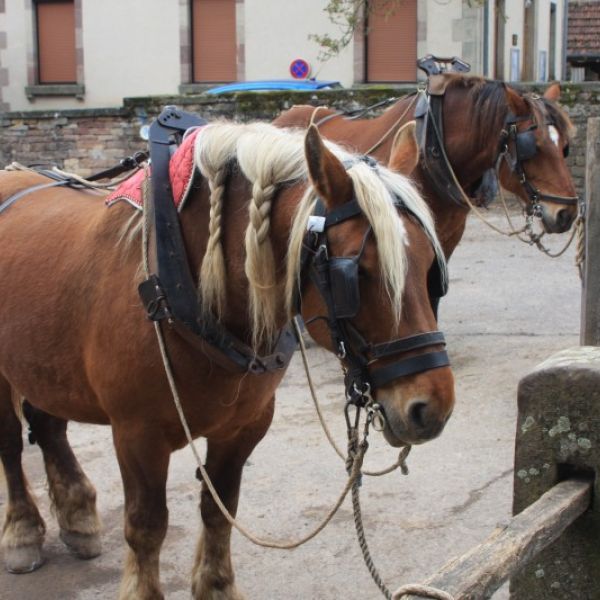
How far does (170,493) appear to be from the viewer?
182 inches

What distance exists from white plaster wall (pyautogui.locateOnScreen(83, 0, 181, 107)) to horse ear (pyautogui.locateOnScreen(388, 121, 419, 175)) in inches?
778

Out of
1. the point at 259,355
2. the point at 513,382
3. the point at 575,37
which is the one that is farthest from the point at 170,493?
the point at 575,37

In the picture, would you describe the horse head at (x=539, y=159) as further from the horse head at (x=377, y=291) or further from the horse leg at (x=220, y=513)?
the horse head at (x=377, y=291)

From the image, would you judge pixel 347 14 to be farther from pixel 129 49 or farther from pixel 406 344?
pixel 406 344

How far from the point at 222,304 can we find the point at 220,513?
39.0 inches

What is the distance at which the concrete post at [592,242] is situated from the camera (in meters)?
5.61

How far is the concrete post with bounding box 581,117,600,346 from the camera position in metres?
5.61

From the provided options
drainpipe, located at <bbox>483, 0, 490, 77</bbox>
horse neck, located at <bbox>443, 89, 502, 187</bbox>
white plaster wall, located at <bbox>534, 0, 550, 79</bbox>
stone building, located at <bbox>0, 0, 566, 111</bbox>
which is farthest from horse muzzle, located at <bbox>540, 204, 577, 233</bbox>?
white plaster wall, located at <bbox>534, 0, 550, 79</bbox>

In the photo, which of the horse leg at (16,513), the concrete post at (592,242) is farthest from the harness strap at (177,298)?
the concrete post at (592,242)

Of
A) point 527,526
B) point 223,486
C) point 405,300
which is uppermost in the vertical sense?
point 405,300

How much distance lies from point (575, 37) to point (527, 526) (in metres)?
28.9

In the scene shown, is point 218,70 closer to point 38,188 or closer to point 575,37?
point 575,37

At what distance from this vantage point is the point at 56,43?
75.4 feet

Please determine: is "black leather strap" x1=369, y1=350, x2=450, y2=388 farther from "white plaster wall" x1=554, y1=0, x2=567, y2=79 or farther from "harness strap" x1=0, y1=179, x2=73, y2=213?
"white plaster wall" x1=554, y1=0, x2=567, y2=79
